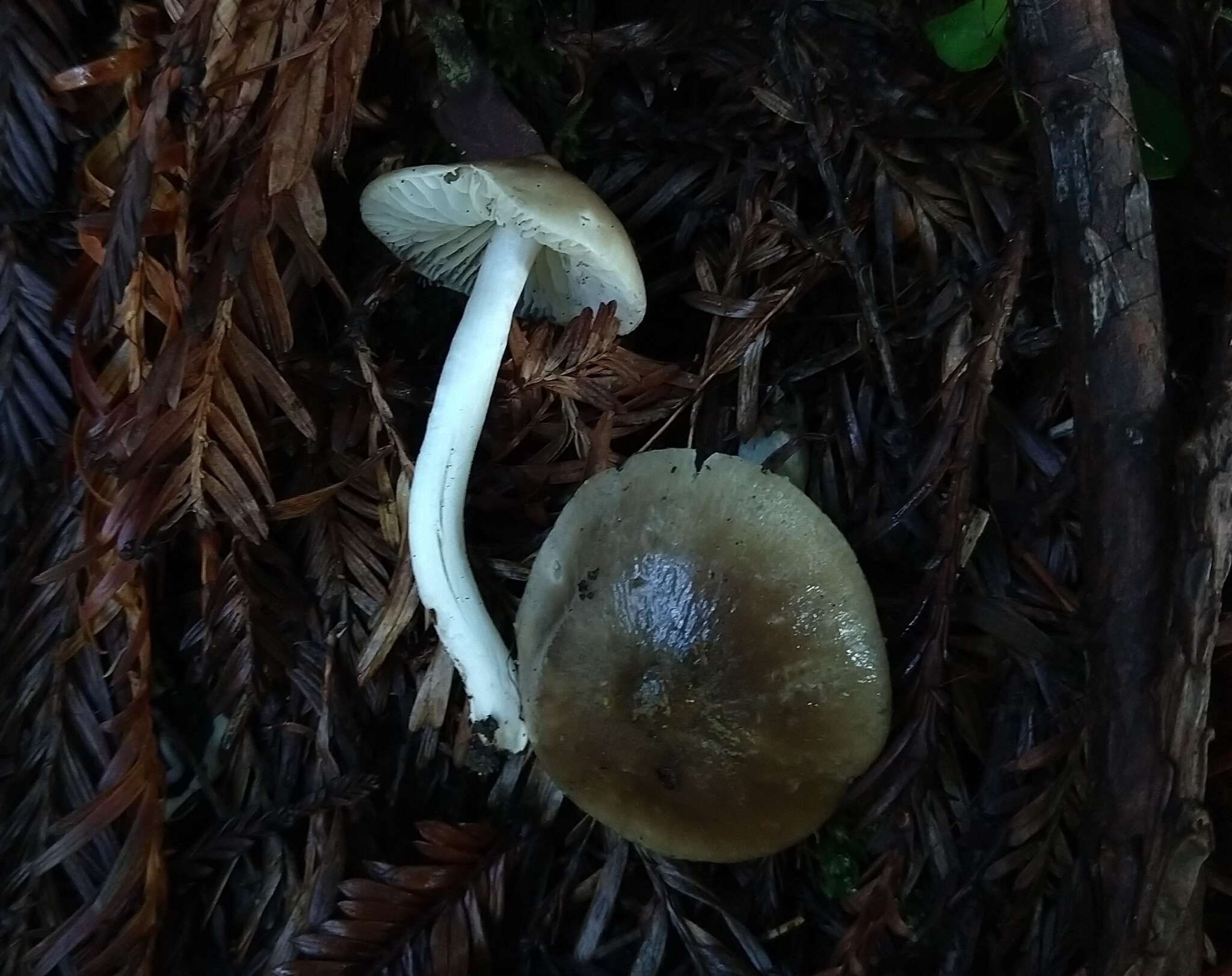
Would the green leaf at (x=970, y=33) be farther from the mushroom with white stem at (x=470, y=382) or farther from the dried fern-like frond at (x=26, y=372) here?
the dried fern-like frond at (x=26, y=372)

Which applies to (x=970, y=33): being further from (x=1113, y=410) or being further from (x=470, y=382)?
(x=470, y=382)

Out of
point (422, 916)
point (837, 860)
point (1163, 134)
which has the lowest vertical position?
point (837, 860)

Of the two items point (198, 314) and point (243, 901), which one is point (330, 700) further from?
point (198, 314)

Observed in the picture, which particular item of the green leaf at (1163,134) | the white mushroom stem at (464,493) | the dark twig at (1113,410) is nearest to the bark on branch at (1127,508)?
the dark twig at (1113,410)

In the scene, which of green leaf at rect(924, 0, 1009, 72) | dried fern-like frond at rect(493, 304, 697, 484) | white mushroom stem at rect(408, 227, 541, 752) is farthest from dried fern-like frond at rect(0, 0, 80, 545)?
green leaf at rect(924, 0, 1009, 72)

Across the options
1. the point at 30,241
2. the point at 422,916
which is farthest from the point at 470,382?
the point at 422,916

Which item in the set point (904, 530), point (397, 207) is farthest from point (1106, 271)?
point (397, 207)

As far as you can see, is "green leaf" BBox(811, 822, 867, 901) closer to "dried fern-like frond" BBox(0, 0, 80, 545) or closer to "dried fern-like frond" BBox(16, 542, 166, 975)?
"dried fern-like frond" BBox(16, 542, 166, 975)
